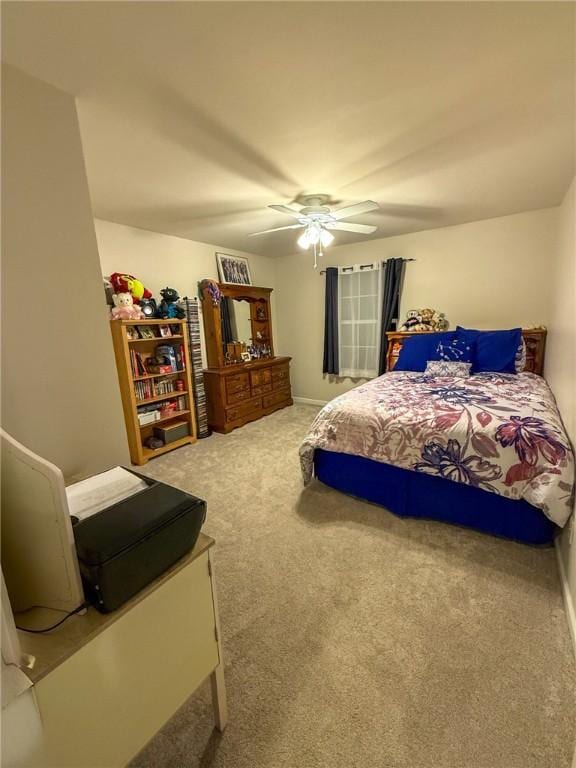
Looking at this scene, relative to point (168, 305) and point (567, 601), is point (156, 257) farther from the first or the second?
point (567, 601)

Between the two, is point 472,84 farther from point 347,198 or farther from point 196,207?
point 196,207

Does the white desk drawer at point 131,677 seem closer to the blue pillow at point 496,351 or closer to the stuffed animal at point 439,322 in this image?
the blue pillow at point 496,351

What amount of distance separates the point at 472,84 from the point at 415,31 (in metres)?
0.45

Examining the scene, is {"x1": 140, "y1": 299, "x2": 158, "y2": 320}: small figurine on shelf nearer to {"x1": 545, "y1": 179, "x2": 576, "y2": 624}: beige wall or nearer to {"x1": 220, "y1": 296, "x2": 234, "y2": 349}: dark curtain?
{"x1": 220, "y1": 296, "x2": 234, "y2": 349}: dark curtain

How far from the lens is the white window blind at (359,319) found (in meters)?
4.11

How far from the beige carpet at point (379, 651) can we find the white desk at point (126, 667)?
228mm

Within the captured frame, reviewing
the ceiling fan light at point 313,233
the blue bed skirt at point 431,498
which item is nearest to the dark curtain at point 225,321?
the ceiling fan light at point 313,233

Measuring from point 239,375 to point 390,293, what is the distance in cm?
210

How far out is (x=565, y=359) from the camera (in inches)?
85.1

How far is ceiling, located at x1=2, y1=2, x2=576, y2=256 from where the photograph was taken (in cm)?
105

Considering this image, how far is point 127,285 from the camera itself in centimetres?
298

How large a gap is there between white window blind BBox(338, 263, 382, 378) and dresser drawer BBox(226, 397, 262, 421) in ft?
4.19

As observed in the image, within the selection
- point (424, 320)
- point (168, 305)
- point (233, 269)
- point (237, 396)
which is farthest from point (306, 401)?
point (168, 305)

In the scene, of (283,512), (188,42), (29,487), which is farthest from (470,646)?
(188,42)
